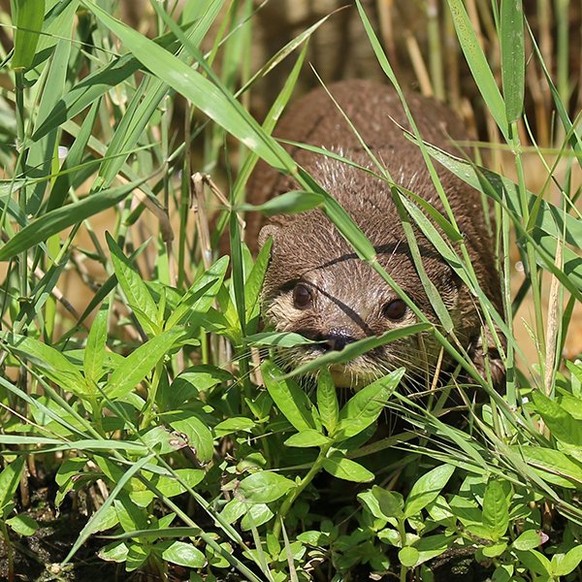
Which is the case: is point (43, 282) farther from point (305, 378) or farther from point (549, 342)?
point (549, 342)

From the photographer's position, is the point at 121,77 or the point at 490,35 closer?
the point at 121,77

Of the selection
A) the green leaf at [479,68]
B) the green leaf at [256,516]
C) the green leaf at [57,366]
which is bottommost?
the green leaf at [256,516]

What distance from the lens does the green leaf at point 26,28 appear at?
175 centimetres

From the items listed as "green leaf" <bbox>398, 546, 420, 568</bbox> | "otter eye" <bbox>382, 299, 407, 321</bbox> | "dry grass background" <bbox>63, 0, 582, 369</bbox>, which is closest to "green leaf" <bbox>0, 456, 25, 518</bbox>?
"green leaf" <bbox>398, 546, 420, 568</bbox>

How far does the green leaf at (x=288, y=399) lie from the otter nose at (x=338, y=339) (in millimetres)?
135

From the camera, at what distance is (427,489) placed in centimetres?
191

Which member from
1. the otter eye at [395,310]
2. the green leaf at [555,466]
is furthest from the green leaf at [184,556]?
the otter eye at [395,310]

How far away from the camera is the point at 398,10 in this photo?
4332mm

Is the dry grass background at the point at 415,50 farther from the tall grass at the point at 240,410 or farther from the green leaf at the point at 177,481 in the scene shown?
the green leaf at the point at 177,481

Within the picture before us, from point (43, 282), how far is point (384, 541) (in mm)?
797

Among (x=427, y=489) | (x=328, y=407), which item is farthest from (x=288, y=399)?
(x=427, y=489)

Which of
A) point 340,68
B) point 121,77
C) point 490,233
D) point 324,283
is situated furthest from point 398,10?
point 121,77

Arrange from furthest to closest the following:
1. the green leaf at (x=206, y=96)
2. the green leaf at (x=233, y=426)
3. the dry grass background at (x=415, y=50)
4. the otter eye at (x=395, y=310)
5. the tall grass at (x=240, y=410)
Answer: the dry grass background at (x=415, y=50) < the otter eye at (x=395, y=310) < the green leaf at (x=233, y=426) < the tall grass at (x=240, y=410) < the green leaf at (x=206, y=96)

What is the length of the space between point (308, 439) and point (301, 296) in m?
0.56
